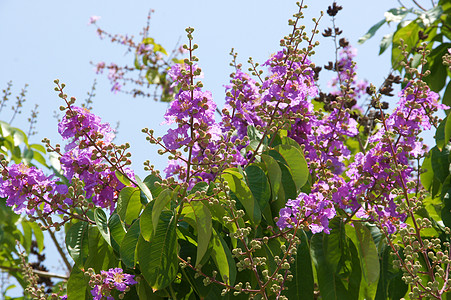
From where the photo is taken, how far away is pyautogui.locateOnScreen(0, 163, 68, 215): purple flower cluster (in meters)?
1.65

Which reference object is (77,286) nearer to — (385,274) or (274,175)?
(274,175)

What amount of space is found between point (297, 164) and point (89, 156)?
25.9 inches

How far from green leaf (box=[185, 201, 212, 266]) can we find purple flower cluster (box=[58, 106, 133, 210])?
1.06ft

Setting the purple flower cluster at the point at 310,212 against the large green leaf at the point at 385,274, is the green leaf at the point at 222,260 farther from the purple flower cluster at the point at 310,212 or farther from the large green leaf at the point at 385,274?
the large green leaf at the point at 385,274

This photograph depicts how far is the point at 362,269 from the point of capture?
1.65 meters

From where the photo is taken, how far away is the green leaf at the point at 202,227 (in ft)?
4.58

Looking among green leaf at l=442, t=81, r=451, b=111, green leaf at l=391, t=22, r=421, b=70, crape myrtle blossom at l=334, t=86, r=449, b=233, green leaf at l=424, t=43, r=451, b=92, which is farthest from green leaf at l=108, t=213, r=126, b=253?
green leaf at l=391, t=22, r=421, b=70

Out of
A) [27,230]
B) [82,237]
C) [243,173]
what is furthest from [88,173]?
[27,230]

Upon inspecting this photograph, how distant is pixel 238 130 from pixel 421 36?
1.34 metres

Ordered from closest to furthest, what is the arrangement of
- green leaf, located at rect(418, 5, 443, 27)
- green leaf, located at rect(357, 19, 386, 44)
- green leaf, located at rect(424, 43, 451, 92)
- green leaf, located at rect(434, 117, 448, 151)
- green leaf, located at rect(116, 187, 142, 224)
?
green leaf, located at rect(116, 187, 142, 224) < green leaf, located at rect(434, 117, 448, 151) < green leaf, located at rect(424, 43, 451, 92) < green leaf, located at rect(418, 5, 443, 27) < green leaf, located at rect(357, 19, 386, 44)

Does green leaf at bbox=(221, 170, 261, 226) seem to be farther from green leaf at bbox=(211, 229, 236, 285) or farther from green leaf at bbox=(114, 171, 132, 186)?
green leaf at bbox=(114, 171, 132, 186)

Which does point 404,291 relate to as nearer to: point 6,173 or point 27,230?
point 6,173

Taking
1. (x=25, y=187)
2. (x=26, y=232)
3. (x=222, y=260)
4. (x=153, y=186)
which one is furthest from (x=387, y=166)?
(x=26, y=232)

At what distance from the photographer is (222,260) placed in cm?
148
